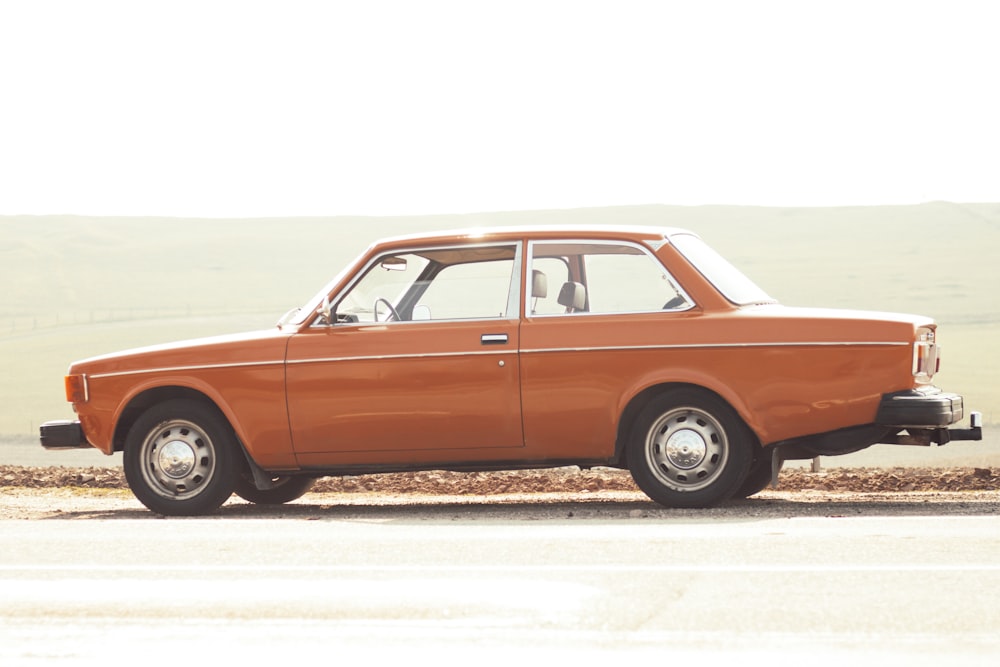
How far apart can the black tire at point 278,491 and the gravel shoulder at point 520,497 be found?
0.13 meters

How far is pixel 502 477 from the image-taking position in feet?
47.0

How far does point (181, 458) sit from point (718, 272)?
3622mm

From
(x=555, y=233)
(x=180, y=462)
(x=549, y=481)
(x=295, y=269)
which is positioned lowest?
(x=549, y=481)

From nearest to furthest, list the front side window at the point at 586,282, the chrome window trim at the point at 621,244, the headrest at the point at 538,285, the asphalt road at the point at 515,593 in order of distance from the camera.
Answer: the asphalt road at the point at 515,593 < the chrome window trim at the point at 621,244 < the front side window at the point at 586,282 < the headrest at the point at 538,285

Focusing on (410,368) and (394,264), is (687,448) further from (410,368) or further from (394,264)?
(394,264)

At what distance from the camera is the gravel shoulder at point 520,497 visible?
1004 cm

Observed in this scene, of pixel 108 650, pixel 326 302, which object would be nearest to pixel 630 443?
pixel 326 302

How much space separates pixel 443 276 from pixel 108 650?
531cm

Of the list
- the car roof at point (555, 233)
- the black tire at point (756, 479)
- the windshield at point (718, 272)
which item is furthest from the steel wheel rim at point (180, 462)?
the black tire at point (756, 479)

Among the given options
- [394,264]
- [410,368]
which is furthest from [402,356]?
[394,264]

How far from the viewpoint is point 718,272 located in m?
10.2

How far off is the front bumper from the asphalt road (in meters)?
0.57

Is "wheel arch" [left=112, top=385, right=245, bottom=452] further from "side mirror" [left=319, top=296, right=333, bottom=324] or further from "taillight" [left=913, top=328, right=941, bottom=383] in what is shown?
"taillight" [left=913, top=328, right=941, bottom=383]

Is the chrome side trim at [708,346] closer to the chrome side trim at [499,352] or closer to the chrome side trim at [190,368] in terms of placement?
the chrome side trim at [499,352]
